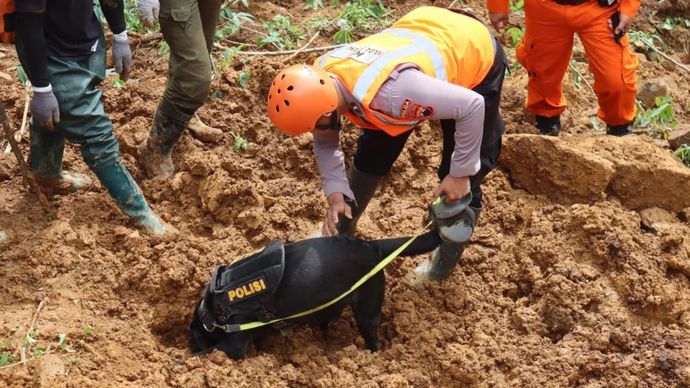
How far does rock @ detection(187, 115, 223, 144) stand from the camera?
4695mm

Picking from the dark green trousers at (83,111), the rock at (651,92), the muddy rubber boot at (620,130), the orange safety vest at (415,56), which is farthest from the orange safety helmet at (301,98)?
the rock at (651,92)

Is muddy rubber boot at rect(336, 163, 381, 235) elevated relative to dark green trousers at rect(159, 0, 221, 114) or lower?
lower

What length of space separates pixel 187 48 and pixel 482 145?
5.42ft

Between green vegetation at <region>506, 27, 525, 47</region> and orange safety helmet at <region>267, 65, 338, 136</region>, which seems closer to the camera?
orange safety helmet at <region>267, 65, 338, 136</region>

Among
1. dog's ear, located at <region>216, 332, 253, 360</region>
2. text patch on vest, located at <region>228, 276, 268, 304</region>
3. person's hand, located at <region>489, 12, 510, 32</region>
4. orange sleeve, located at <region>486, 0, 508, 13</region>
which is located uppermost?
orange sleeve, located at <region>486, 0, 508, 13</region>

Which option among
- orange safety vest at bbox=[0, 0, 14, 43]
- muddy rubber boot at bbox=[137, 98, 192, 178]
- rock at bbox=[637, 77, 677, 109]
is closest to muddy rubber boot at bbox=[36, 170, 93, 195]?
muddy rubber boot at bbox=[137, 98, 192, 178]

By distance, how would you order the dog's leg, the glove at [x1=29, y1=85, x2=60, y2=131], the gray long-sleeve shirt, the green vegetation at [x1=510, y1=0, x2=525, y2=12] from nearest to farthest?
the gray long-sleeve shirt
the glove at [x1=29, y1=85, x2=60, y2=131]
the dog's leg
the green vegetation at [x1=510, y1=0, x2=525, y2=12]

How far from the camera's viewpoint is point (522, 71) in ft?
17.9

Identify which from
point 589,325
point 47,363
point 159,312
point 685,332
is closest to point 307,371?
point 159,312

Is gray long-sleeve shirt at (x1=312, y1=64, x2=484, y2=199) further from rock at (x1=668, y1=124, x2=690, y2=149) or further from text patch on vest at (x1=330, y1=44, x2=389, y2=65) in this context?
rock at (x1=668, y1=124, x2=690, y2=149)

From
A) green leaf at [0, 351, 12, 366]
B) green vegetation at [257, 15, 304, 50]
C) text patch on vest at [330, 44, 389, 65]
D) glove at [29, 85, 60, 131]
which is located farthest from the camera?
green vegetation at [257, 15, 304, 50]

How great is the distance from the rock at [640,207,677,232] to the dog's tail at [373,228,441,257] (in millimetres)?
1302

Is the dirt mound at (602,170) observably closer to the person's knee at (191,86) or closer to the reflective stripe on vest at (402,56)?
the reflective stripe on vest at (402,56)

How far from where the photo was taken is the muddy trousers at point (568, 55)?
173 inches
